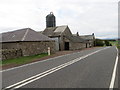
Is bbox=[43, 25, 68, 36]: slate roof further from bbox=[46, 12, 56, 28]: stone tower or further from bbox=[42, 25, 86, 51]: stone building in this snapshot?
bbox=[46, 12, 56, 28]: stone tower

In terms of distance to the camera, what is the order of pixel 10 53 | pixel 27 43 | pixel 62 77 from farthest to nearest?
pixel 27 43
pixel 10 53
pixel 62 77

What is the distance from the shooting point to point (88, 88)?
17.4ft

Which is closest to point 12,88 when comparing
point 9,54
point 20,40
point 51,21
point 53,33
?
point 9,54

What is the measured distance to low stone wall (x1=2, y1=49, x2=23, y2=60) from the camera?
17519 mm

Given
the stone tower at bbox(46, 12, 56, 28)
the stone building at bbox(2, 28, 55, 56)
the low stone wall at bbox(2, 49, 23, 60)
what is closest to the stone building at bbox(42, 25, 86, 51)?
the stone tower at bbox(46, 12, 56, 28)

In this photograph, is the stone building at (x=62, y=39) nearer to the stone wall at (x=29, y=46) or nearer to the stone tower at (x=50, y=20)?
the stone tower at (x=50, y=20)

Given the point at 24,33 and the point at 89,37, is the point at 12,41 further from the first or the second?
the point at 89,37

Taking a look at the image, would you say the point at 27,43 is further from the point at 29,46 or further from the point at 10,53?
the point at 10,53

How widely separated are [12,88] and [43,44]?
2022cm

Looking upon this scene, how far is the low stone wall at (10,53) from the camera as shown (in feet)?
57.5

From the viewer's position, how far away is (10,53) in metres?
18.5

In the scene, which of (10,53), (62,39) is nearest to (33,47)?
(10,53)

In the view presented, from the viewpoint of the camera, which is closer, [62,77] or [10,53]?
[62,77]

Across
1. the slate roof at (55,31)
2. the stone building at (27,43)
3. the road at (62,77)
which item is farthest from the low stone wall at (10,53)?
the slate roof at (55,31)
